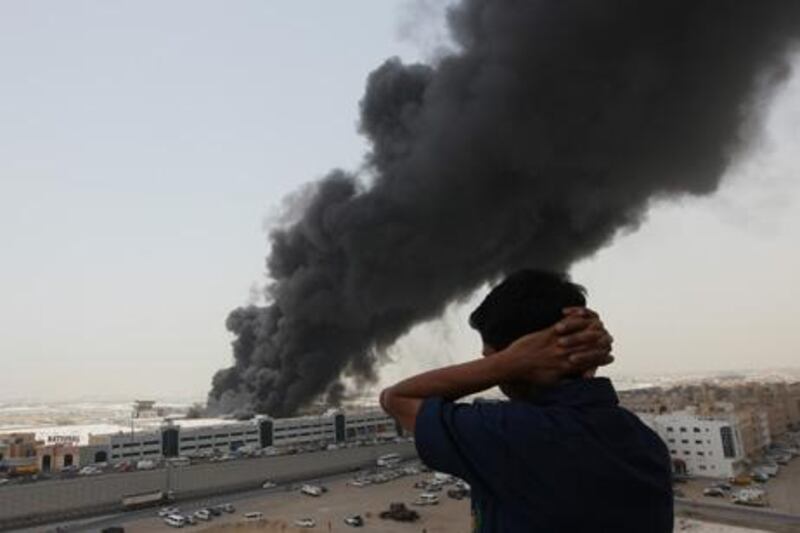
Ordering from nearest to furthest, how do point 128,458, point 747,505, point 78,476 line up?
point 747,505 → point 78,476 → point 128,458

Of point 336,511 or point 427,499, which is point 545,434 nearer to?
point 336,511

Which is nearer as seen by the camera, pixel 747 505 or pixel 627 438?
pixel 627 438

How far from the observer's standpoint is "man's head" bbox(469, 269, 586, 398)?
1.50 meters

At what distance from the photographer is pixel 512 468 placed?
1312 mm

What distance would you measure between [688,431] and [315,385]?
A: 29.7 meters

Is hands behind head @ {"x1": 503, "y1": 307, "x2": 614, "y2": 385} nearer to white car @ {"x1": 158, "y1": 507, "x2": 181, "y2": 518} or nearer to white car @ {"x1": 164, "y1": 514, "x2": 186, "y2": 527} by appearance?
white car @ {"x1": 164, "y1": 514, "x2": 186, "y2": 527}

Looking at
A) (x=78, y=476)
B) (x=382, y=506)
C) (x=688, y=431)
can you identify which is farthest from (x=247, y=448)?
(x=688, y=431)

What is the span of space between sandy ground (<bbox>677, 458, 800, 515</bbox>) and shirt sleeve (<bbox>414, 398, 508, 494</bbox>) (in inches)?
1253

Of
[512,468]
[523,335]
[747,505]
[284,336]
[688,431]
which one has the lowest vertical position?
[747,505]

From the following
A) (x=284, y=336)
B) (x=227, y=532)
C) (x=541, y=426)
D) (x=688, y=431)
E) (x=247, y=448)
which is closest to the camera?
(x=541, y=426)

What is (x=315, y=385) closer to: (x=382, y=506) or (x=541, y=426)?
(x=382, y=506)

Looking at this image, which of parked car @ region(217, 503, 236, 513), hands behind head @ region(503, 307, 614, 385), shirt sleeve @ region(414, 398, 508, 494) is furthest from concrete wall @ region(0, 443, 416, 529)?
hands behind head @ region(503, 307, 614, 385)

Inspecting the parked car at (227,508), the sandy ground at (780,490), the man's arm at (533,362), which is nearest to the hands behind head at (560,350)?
the man's arm at (533,362)

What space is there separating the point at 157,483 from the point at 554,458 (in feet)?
126
